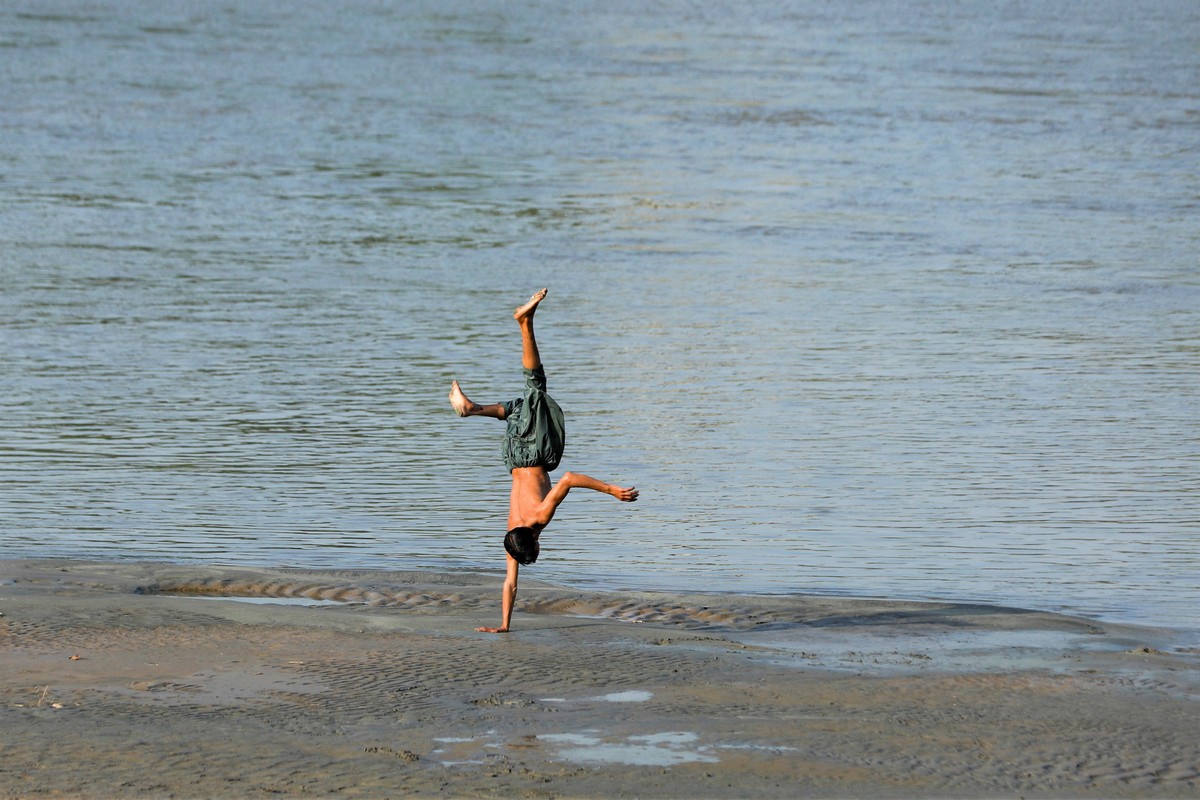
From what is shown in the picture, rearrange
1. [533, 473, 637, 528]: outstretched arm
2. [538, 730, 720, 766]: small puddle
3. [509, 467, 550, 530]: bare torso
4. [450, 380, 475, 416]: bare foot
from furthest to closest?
[509, 467, 550, 530]: bare torso
[450, 380, 475, 416]: bare foot
[533, 473, 637, 528]: outstretched arm
[538, 730, 720, 766]: small puddle

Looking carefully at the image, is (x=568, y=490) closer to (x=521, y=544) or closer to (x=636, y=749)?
(x=521, y=544)

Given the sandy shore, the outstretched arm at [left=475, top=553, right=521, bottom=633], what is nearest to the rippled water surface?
the sandy shore

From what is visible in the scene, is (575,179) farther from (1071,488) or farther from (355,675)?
(355,675)

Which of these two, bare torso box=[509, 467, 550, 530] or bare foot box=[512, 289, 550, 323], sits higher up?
bare foot box=[512, 289, 550, 323]

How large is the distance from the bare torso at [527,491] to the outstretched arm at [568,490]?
0.06 meters

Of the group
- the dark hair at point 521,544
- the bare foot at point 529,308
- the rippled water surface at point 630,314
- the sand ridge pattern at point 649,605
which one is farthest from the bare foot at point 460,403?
the rippled water surface at point 630,314

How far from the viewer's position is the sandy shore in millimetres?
7340

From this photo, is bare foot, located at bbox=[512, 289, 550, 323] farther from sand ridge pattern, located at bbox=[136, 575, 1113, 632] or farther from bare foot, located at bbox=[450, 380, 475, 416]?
sand ridge pattern, located at bbox=[136, 575, 1113, 632]

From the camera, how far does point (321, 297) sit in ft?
67.6

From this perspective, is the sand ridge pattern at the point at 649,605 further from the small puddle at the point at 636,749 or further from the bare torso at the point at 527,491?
the small puddle at the point at 636,749

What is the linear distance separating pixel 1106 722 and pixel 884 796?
147 cm

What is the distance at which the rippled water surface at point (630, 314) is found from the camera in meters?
12.4

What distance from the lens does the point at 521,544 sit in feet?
30.9

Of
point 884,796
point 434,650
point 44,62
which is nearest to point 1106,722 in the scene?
point 884,796
